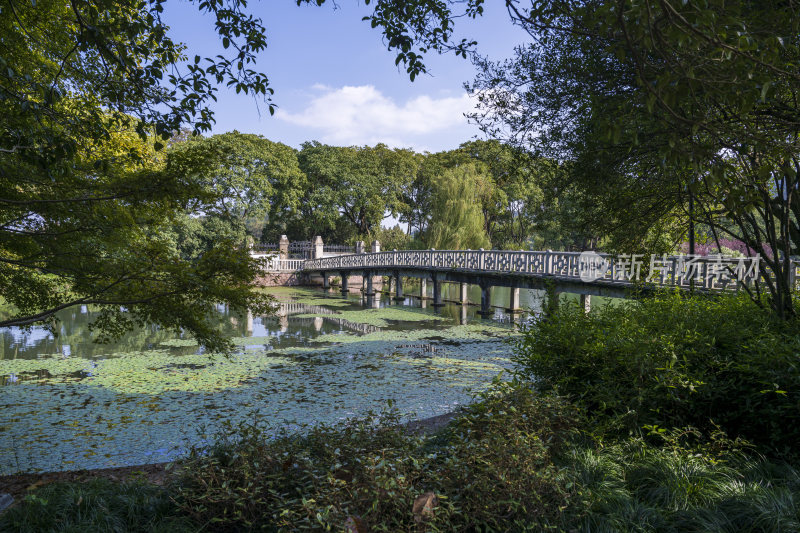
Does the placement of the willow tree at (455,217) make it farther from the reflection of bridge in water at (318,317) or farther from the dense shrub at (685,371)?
the dense shrub at (685,371)

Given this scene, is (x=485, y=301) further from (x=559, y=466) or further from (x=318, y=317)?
(x=559, y=466)

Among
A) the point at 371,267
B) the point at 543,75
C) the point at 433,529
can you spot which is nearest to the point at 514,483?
the point at 433,529

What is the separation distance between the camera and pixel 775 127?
4.43m

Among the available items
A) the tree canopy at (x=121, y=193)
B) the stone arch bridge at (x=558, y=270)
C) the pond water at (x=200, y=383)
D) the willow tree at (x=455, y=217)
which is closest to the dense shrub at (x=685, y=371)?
the pond water at (x=200, y=383)

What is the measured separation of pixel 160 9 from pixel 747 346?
5.16m

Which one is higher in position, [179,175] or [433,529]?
[179,175]

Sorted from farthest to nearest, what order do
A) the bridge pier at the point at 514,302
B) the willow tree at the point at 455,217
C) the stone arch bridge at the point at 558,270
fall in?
1. the willow tree at the point at 455,217
2. the bridge pier at the point at 514,302
3. the stone arch bridge at the point at 558,270

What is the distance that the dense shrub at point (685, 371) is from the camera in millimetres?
3469

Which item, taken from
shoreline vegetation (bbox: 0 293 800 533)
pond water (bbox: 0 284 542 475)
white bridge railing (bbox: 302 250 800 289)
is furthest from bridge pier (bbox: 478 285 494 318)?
shoreline vegetation (bbox: 0 293 800 533)

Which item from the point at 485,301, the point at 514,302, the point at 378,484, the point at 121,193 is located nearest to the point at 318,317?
the point at 485,301

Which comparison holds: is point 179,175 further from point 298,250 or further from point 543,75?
point 298,250

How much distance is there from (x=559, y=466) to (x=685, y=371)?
4.46 ft

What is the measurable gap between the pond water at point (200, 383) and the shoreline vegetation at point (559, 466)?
80cm

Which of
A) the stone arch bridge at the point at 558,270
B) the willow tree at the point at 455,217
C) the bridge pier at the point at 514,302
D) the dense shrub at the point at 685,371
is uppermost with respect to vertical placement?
the willow tree at the point at 455,217
